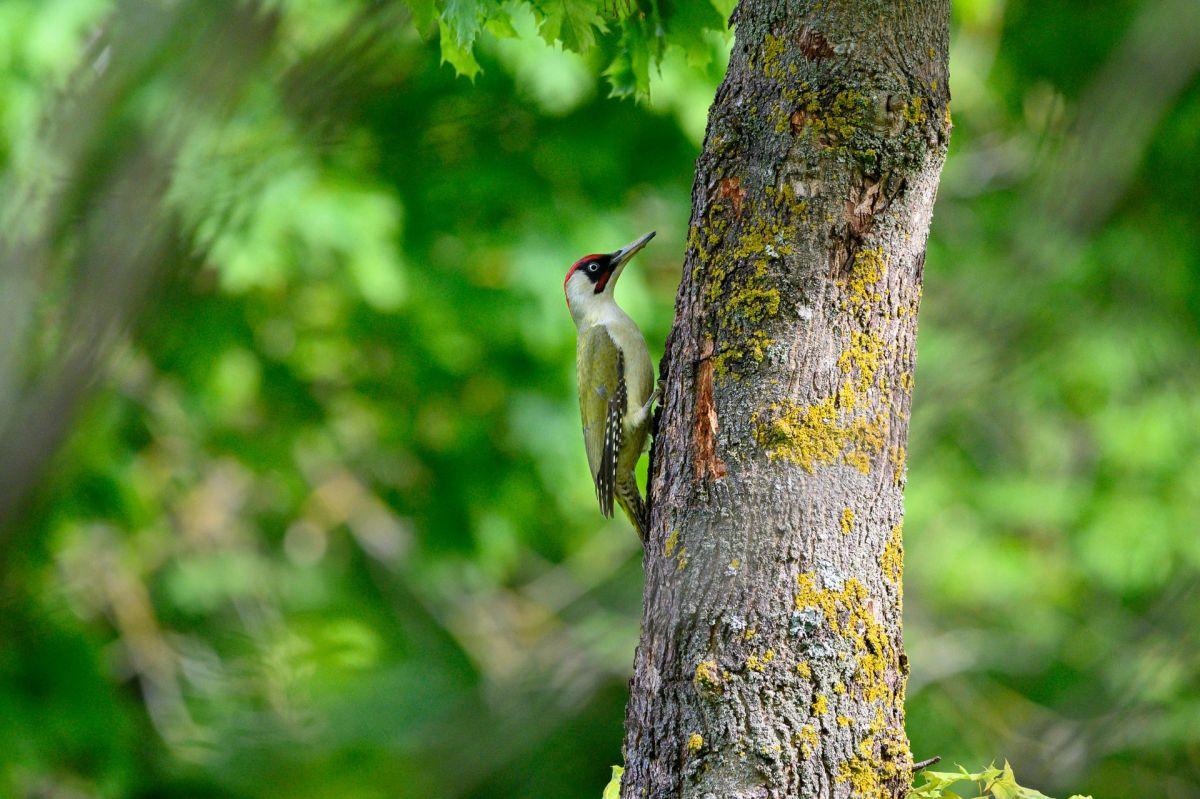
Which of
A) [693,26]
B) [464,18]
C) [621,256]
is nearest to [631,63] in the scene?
[693,26]

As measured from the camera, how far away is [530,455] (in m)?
7.82

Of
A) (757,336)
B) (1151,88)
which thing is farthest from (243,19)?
(1151,88)

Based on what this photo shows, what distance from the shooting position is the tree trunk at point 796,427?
2.23m

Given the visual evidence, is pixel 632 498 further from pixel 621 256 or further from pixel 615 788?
pixel 615 788

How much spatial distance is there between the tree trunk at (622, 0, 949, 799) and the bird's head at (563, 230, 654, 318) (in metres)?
2.82

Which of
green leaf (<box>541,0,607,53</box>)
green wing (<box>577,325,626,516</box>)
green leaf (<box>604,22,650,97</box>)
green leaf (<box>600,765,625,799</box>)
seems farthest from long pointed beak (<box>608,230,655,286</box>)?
green leaf (<box>600,765,625,799</box>)

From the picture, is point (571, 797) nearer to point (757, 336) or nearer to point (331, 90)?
point (757, 336)

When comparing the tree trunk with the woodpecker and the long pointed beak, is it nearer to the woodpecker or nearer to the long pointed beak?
the woodpecker

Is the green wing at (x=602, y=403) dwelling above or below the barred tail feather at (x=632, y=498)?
above

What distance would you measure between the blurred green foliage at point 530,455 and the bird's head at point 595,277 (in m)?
0.80

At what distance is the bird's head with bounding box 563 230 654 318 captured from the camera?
17.9 feet

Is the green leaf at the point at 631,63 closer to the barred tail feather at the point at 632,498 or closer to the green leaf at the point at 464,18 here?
the green leaf at the point at 464,18

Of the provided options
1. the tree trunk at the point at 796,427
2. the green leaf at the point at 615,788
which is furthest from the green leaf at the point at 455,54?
the green leaf at the point at 615,788

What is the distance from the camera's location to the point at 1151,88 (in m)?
5.51
